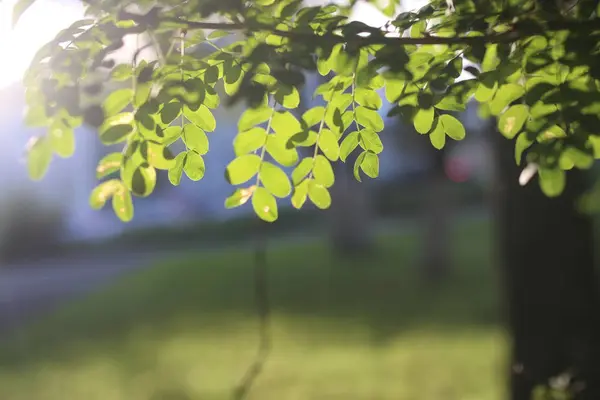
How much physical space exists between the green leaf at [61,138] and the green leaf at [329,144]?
38cm

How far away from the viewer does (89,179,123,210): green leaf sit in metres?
0.91

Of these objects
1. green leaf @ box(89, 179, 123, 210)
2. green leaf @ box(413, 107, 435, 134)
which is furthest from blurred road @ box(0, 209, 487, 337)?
green leaf @ box(413, 107, 435, 134)

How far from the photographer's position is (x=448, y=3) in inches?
35.4

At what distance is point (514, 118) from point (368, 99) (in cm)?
24

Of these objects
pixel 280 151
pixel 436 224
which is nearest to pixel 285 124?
pixel 280 151

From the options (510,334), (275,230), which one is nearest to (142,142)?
(510,334)

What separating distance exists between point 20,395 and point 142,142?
10.8 feet

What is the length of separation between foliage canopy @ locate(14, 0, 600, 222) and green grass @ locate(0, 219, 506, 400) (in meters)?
2.07

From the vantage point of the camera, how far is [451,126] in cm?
103

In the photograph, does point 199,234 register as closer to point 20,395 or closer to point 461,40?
point 20,395

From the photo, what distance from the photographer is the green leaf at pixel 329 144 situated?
3.27 feet

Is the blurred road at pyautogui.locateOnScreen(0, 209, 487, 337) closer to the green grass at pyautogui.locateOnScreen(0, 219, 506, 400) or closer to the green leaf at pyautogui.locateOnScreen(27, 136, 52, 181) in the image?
the green grass at pyautogui.locateOnScreen(0, 219, 506, 400)

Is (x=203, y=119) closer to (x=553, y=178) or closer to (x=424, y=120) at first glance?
(x=424, y=120)

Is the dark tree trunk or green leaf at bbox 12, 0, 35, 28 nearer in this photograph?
green leaf at bbox 12, 0, 35, 28
